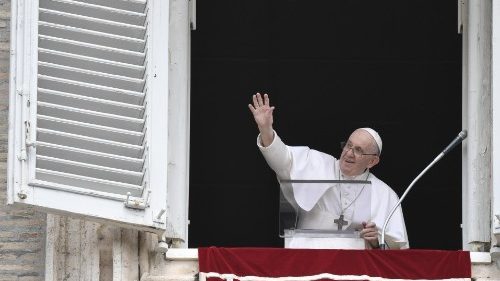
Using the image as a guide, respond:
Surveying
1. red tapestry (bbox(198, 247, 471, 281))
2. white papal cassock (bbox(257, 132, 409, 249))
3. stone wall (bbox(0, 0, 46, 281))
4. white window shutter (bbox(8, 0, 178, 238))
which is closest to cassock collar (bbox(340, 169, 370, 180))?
white papal cassock (bbox(257, 132, 409, 249))

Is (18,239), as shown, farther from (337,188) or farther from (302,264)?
(337,188)

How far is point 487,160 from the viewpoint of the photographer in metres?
11.1

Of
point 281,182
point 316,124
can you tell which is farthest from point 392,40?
point 281,182

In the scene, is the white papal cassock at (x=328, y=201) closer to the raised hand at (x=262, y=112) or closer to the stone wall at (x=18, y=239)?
the raised hand at (x=262, y=112)

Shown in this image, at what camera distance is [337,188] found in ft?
37.9

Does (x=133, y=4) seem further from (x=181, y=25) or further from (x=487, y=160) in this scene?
(x=487, y=160)

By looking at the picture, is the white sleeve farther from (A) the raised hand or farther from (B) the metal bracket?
(B) the metal bracket

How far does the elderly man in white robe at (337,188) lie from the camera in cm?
1142

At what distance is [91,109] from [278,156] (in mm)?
1235

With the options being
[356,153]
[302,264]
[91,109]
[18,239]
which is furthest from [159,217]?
[356,153]

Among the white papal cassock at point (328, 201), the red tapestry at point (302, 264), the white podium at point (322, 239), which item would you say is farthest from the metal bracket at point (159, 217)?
the white papal cassock at point (328, 201)

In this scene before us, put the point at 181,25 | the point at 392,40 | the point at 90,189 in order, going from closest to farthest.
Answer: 1. the point at 90,189
2. the point at 181,25
3. the point at 392,40

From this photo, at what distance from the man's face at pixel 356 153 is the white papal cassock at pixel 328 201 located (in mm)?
143

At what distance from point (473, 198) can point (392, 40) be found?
2.76 meters
